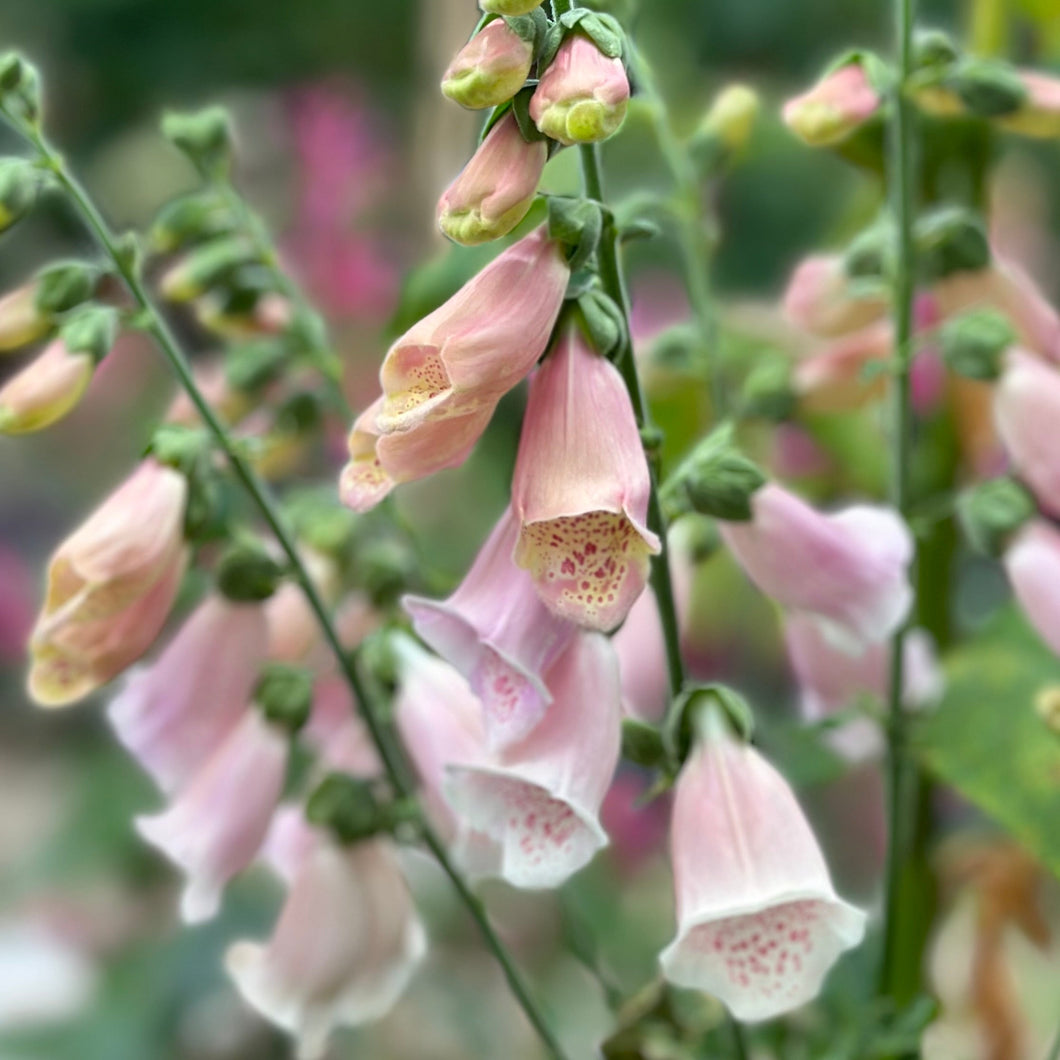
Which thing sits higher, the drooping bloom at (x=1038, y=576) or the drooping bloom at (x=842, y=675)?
the drooping bloom at (x=1038, y=576)

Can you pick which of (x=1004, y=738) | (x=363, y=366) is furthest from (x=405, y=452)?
(x=363, y=366)

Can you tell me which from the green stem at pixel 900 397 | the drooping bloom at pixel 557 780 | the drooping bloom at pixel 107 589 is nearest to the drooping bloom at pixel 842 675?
the green stem at pixel 900 397

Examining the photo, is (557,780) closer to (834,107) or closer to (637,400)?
(637,400)

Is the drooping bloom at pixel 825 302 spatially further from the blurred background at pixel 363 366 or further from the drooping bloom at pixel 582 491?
the drooping bloom at pixel 582 491

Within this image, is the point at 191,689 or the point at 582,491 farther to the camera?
the point at 191,689

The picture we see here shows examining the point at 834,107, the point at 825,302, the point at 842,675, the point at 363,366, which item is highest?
the point at 834,107
